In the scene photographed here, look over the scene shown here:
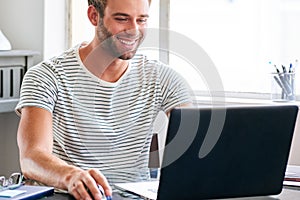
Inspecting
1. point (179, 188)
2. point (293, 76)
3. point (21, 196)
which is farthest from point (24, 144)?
point (293, 76)

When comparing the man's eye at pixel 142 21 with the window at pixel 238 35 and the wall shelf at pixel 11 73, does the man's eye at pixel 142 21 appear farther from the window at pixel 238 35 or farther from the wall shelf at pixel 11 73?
the wall shelf at pixel 11 73

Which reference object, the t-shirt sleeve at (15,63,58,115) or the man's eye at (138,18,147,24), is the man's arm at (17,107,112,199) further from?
the man's eye at (138,18,147,24)

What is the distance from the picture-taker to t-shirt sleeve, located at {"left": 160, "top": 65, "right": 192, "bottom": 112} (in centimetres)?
217

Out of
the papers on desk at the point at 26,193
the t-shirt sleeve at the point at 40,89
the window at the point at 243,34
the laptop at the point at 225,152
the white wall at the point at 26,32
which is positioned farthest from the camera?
the white wall at the point at 26,32

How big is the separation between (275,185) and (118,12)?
2.63 ft

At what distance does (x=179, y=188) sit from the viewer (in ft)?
4.54

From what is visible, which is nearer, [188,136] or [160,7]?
[188,136]

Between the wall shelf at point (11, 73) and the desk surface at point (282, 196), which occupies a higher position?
the wall shelf at point (11, 73)

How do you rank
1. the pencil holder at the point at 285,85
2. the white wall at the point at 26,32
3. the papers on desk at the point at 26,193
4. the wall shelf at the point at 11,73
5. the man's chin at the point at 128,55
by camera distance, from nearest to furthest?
the papers on desk at the point at 26,193 < the man's chin at the point at 128,55 < the pencil holder at the point at 285,85 < the wall shelf at the point at 11,73 < the white wall at the point at 26,32

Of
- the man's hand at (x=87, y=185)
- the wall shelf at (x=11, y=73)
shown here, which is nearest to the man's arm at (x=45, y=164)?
the man's hand at (x=87, y=185)

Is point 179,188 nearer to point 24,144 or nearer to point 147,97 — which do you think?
point 24,144

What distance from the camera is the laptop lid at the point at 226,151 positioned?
1.36m

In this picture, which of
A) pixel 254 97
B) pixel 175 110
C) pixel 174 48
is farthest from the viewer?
pixel 174 48

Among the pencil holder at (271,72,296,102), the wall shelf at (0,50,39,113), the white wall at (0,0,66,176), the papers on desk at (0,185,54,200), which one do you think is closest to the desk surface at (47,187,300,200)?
the papers on desk at (0,185,54,200)
